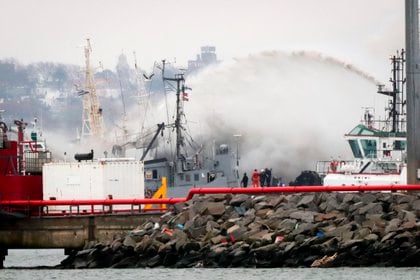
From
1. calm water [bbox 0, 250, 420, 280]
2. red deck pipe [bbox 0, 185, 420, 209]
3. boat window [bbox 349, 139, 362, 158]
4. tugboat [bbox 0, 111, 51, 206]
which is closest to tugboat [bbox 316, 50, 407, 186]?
boat window [bbox 349, 139, 362, 158]

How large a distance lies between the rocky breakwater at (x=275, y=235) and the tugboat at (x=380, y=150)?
95.7 feet

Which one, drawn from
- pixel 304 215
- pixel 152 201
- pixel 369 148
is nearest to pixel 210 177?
pixel 369 148

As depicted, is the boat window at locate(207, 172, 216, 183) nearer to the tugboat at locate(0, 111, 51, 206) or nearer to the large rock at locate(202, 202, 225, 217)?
the tugboat at locate(0, 111, 51, 206)

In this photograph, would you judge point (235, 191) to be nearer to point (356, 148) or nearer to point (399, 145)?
point (399, 145)

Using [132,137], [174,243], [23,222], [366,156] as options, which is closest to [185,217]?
[174,243]

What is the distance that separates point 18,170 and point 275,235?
12.1 m

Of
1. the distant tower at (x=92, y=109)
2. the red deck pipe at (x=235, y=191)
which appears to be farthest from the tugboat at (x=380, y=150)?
the red deck pipe at (x=235, y=191)

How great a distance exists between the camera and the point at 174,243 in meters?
48.9

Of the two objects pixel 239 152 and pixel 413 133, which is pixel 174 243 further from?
pixel 239 152

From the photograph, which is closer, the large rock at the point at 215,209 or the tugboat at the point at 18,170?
the large rock at the point at 215,209

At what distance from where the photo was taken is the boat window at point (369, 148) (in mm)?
89425

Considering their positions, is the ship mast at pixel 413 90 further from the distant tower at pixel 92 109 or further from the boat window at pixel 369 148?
the distant tower at pixel 92 109

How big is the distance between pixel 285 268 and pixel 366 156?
43.2 metres

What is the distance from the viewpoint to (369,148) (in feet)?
294
